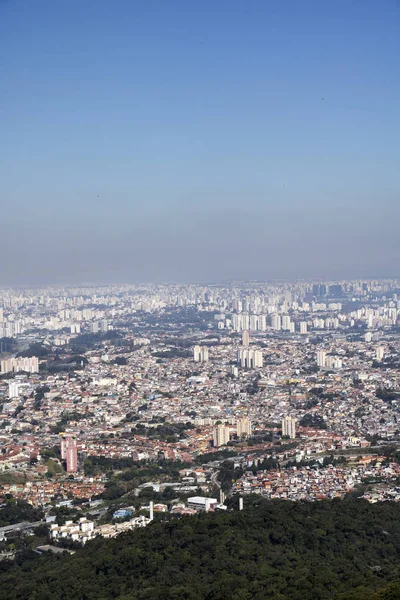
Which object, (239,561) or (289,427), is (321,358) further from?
(239,561)

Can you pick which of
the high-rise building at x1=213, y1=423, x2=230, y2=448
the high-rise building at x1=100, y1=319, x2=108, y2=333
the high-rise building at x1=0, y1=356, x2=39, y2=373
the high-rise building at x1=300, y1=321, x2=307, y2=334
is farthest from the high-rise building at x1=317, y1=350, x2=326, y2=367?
the high-rise building at x1=100, y1=319, x2=108, y2=333

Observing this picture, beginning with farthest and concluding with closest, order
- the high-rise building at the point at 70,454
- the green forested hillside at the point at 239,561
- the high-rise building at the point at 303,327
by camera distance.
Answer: the high-rise building at the point at 303,327
the high-rise building at the point at 70,454
the green forested hillside at the point at 239,561

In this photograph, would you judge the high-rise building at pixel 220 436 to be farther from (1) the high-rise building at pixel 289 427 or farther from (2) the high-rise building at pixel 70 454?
(2) the high-rise building at pixel 70 454

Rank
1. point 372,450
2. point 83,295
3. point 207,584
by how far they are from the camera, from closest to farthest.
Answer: point 207,584 < point 372,450 < point 83,295

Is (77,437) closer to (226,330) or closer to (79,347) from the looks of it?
(79,347)

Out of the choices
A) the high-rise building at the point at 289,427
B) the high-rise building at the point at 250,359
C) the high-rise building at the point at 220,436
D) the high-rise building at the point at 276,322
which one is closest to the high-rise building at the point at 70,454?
the high-rise building at the point at 220,436

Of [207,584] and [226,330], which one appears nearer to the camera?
[207,584]

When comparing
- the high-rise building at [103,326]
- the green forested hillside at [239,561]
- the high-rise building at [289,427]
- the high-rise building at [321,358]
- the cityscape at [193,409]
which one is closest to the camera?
the green forested hillside at [239,561]

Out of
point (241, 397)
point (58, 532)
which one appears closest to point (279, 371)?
point (241, 397)
